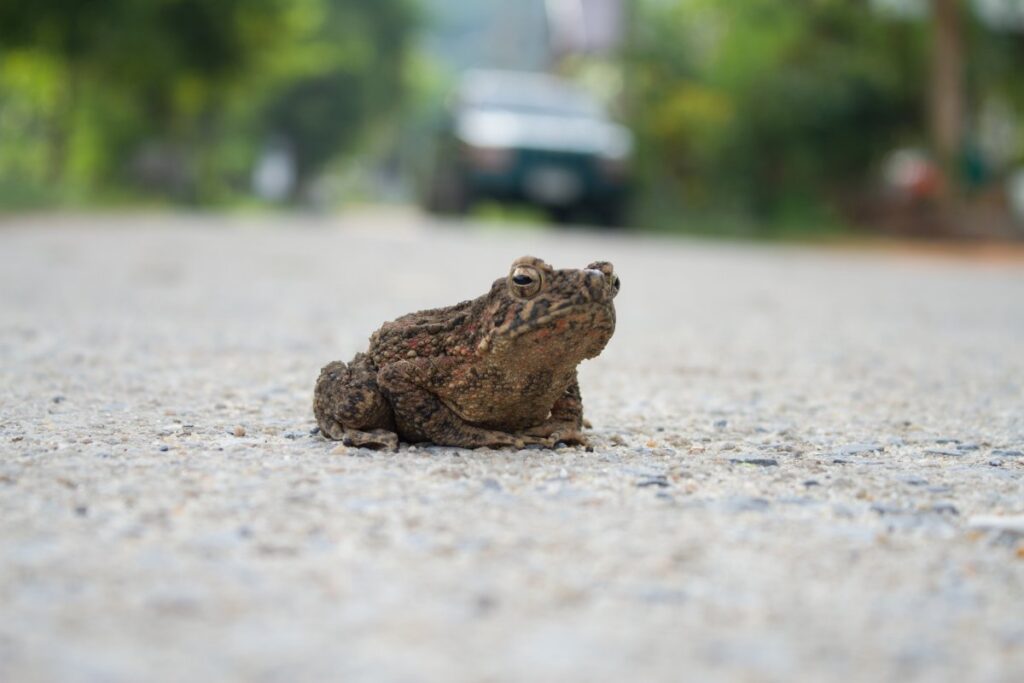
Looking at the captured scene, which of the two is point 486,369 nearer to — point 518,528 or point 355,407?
point 355,407

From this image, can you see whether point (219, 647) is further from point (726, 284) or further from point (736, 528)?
point (726, 284)

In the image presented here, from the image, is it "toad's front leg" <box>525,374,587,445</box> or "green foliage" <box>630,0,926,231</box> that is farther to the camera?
"green foliage" <box>630,0,926,231</box>

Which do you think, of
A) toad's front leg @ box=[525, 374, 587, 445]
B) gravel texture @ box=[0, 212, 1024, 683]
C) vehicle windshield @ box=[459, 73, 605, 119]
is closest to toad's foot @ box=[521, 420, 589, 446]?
toad's front leg @ box=[525, 374, 587, 445]

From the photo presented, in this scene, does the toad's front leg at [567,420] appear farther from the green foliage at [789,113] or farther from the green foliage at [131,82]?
the green foliage at [789,113]

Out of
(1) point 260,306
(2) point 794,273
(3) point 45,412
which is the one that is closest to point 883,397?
(3) point 45,412

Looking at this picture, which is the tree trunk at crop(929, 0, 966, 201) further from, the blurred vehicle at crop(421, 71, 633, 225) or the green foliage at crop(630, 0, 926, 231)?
the blurred vehicle at crop(421, 71, 633, 225)

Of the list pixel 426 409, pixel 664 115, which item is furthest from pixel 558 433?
pixel 664 115

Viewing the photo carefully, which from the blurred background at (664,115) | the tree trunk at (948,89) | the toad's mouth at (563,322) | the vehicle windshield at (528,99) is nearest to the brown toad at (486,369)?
the toad's mouth at (563,322)
